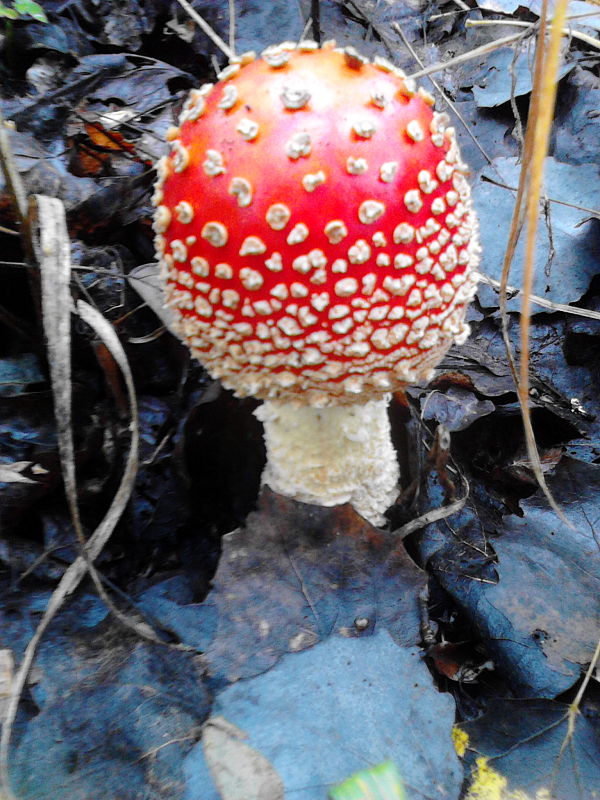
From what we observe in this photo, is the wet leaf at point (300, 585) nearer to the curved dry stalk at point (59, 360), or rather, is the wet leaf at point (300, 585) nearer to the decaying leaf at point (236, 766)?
the decaying leaf at point (236, 766)

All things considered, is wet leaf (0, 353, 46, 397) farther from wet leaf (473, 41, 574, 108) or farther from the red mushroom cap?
wet leaf (473, 41, 574, 108)

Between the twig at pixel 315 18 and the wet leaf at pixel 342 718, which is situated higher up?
the twig at pixel 315 18

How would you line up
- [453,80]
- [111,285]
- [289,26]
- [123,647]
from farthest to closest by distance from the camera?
[453,80]
[289,26]
[111,285]
[123,647]

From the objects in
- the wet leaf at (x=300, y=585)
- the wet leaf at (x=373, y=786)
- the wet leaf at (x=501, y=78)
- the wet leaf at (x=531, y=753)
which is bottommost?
the wet leaf at (x=531, y=753)

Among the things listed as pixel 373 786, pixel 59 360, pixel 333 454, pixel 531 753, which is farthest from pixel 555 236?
pixel 373 786

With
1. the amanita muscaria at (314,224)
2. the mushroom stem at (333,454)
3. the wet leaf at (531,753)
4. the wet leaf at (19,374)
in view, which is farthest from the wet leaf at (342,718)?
the wet leaf at (19,374)

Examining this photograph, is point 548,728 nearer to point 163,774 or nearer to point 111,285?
A: point 163,774

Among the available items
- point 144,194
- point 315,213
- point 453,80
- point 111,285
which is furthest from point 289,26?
point 315,213

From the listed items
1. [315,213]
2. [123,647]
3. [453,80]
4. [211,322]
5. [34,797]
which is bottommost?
[34,797]
